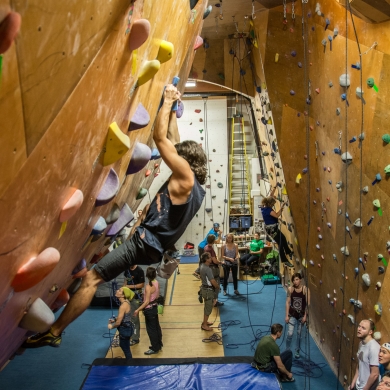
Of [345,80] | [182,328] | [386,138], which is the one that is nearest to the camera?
[386,138]

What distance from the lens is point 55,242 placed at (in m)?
1.27

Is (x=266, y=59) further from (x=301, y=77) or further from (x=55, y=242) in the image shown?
(x=55, y=242)

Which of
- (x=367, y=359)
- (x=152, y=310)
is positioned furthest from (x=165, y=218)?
(x=152, y=310)

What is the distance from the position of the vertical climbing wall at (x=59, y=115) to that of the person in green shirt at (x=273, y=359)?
3453 mm

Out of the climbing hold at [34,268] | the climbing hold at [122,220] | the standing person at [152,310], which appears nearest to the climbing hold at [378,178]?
the climbing hold at [122,220]

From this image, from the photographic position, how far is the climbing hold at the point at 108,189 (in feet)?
4.83

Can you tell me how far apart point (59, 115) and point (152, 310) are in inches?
183

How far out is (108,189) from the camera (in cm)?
148

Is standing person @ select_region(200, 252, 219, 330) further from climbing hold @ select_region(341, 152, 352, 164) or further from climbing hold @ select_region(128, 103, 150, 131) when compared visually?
climbing hold @ select_region(128, 103, 150, 131)

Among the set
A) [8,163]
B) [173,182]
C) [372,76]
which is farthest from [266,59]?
[8,163]

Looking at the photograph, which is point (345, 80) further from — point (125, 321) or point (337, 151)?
point (125, 321)

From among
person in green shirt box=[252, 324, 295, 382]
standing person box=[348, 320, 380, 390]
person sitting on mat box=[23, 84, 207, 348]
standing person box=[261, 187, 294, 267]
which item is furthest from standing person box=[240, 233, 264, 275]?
person sitting on mat box=[23, 84, 207, 348]

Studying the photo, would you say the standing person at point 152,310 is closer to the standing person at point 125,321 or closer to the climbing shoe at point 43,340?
the standing person at point 125,321

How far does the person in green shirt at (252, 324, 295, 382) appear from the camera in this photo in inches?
175
